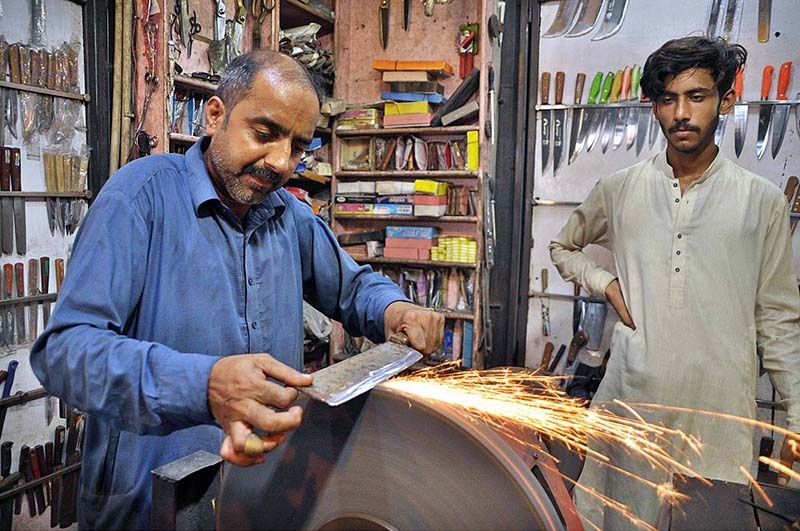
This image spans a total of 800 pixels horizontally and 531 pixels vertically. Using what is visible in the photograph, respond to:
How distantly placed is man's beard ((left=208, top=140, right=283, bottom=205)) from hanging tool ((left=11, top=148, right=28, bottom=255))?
66.1 inches

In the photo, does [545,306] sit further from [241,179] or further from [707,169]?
[241,179]

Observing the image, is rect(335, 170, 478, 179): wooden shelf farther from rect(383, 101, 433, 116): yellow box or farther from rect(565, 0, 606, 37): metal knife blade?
rect(565, 0, 606, 37): metal knife blade

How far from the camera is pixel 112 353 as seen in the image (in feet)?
3.79

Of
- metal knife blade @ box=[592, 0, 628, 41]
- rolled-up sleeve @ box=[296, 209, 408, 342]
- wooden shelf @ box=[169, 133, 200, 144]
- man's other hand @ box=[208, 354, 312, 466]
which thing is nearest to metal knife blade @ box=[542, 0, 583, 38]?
metal knife blade @ box=[592, 0, 628, 41]

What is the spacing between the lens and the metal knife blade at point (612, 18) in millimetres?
3908

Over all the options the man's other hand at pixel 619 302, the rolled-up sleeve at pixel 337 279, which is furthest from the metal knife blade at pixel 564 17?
the rolled-up sleeve at pixel 337 279

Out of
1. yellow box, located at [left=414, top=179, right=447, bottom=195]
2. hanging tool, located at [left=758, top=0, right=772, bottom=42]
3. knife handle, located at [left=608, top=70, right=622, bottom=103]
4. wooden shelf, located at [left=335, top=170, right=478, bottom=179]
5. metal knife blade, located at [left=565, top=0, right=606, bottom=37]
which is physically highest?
metal knife blade, located at [left=565, top=0, right=606, bottom=37]

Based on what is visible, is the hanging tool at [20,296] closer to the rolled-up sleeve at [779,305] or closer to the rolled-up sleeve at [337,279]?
the rolled-up sleeve at [337,279]

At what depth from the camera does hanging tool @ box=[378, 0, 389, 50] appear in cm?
442

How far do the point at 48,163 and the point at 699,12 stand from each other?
3.88 m

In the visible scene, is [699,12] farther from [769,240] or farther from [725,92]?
[769,240]

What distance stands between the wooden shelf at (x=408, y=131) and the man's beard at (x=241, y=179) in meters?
2.71

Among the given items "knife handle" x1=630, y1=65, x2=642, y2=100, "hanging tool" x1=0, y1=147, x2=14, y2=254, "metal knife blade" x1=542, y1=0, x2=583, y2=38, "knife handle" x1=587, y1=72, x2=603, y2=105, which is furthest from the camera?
"metal knife blade" x1=542, y1=0, x2=583, y2=38

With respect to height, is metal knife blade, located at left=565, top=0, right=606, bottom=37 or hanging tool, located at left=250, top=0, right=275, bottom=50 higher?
metal knife blade, located at left=565, top=0, right=606, bottom=37
